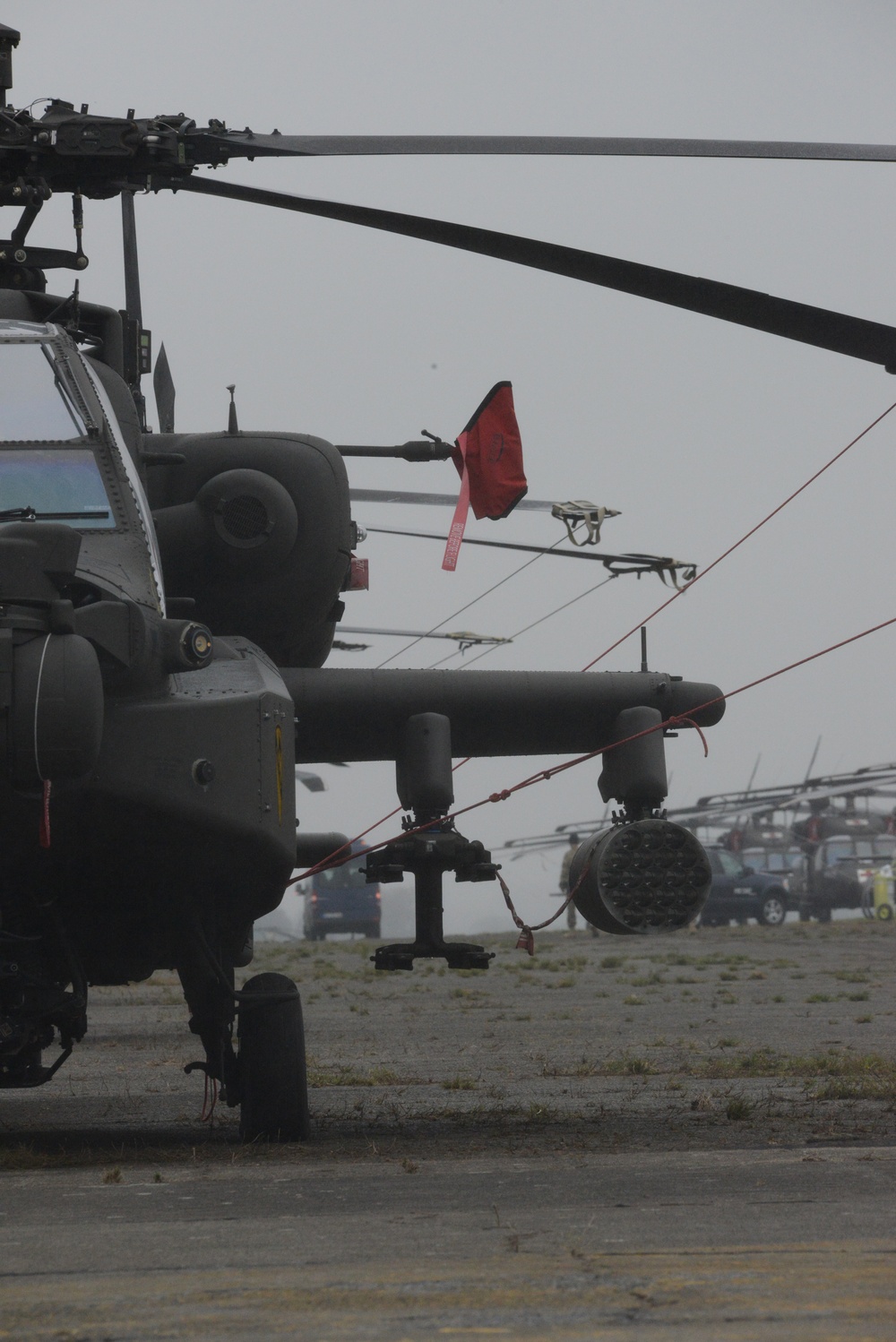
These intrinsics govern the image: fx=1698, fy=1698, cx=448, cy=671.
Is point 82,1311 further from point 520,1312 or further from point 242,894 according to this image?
point 242,894

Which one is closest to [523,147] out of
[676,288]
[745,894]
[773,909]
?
[676,288]

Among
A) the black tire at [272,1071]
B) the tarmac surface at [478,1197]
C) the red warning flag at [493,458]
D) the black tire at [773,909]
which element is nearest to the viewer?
the tarmac surface at [478,1197]

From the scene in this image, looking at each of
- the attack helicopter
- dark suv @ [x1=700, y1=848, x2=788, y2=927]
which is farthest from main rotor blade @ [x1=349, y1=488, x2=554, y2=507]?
dark suv @ [x1=700, y1=848, x2=788, y2=927]

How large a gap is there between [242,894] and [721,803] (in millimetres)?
49194

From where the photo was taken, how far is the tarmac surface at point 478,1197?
3150 millimetres

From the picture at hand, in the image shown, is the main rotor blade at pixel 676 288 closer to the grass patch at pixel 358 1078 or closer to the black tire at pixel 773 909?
the grass patch at pixel 358 1078

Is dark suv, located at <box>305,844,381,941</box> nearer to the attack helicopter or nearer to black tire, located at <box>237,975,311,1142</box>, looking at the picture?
the attack helicopter

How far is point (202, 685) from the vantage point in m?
6.16

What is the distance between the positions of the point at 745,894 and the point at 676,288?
40.2m

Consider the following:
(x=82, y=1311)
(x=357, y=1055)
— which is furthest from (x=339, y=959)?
(x=82, y=1311)

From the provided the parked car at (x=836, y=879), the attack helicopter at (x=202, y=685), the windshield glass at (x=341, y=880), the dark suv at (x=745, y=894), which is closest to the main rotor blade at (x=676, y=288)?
the attack helicopter at (x=202, y=685)

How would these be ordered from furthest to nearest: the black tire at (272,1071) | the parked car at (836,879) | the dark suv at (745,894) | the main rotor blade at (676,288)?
the parked car at (836,879)
the dark suv at (745,894)
the black tire at (272,1071)
the main rotor blade at (676,288)

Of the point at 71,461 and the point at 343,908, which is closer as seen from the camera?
the point at 71,461

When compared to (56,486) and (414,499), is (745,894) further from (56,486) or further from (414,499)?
(56,486)
